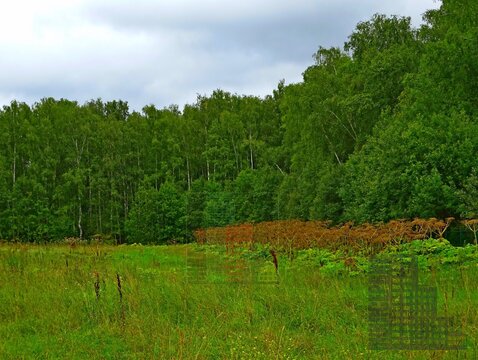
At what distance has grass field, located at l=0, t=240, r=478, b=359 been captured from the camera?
498 cm

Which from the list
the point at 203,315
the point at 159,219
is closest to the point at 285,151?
the point at 159,219

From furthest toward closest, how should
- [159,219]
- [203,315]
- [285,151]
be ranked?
1. [159,219]
2. [285,151]
3. [203,315]

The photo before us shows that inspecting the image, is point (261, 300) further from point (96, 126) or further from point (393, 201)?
point (96, 126)

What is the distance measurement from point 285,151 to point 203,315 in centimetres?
3887

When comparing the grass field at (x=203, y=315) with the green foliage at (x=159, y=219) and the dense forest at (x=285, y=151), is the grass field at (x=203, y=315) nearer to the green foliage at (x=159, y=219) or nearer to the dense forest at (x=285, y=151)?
the dense forest at (x=285, y=151)

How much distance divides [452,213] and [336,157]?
A: 16000 mm

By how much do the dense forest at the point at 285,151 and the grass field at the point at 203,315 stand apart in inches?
427

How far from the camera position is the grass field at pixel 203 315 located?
196 inches

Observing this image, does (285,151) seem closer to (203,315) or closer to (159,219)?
(159,219)

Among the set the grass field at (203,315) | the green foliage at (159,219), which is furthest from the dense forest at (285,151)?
the grass field at (203,315)

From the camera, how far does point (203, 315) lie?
21.1 feet

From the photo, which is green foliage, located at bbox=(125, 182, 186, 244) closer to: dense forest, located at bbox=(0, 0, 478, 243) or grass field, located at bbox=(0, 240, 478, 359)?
dense forest, located at bbox=(0, 0, 478, 243)

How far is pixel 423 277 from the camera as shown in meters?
8.34

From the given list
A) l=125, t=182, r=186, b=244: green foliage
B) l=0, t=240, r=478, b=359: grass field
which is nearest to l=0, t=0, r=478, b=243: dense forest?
l=125, t=182, r=186, b=244: green foliage
